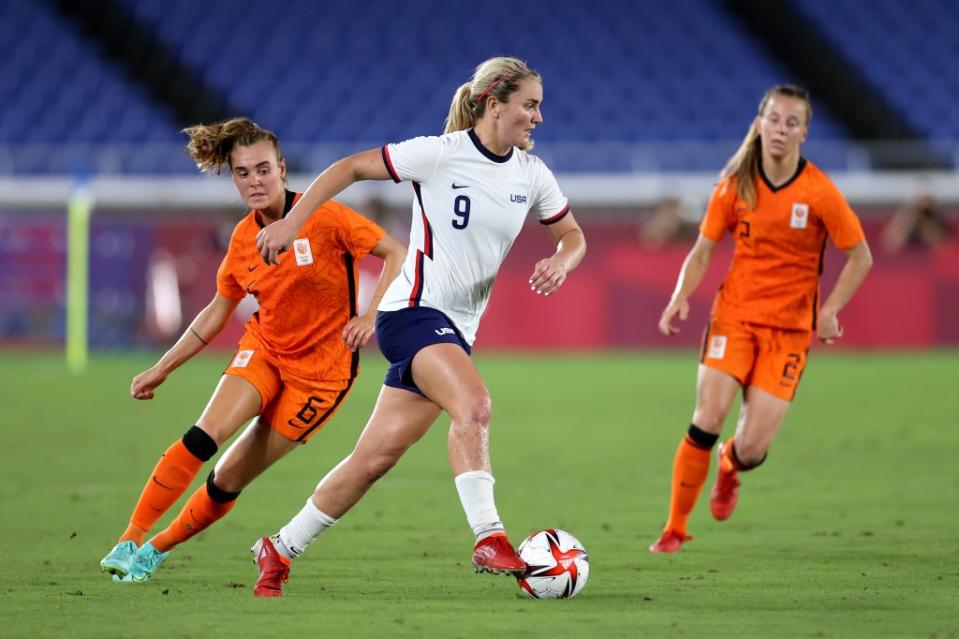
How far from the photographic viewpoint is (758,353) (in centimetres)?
742

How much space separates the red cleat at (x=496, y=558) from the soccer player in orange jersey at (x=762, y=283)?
1.95m

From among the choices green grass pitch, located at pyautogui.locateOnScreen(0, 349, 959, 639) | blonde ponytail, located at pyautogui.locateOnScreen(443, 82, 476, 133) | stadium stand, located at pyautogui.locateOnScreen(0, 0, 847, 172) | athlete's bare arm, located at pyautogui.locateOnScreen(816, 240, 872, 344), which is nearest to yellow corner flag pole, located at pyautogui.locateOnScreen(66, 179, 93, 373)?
stadium stand, located at pyautogui.locateOnScreen(0, 0, 847, 172)

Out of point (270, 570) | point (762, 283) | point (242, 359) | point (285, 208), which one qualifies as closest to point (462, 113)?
point (285, 208)

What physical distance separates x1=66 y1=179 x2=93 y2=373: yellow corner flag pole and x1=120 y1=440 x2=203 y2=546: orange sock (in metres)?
14.9

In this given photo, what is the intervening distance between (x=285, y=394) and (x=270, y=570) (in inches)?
36.4

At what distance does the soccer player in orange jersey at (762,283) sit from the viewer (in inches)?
284

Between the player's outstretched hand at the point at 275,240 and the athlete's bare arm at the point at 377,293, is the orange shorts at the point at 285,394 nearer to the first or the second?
the athlete's bare arm at the point at 377,293

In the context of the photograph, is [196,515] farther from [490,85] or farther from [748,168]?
[748,168]

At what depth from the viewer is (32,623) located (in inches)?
200

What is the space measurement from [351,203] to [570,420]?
10727mm

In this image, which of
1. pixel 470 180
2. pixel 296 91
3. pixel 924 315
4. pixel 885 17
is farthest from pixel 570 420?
pixel 885 17

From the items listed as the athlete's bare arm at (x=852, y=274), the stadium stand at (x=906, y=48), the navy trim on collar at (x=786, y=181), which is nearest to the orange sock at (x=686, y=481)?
the athlete's bare arm at (x=852, y=274)

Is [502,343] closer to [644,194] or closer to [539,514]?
[644,194]

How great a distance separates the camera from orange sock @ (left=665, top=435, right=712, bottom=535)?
718 centimetres
